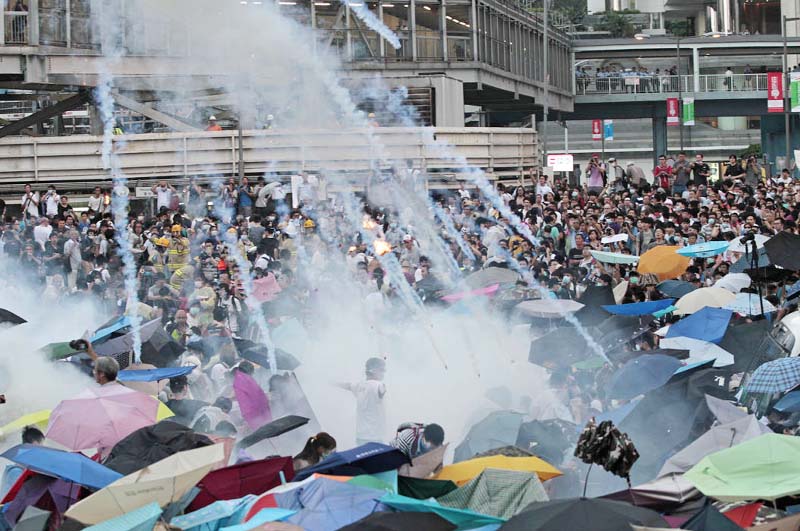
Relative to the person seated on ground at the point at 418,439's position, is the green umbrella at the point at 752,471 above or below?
above

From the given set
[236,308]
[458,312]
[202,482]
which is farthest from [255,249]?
[202,482]

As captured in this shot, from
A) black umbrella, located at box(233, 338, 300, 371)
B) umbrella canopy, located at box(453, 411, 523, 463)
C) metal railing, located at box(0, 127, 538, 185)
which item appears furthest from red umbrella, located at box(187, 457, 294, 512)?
metal railing, located at box(0, 127, 538, 185)

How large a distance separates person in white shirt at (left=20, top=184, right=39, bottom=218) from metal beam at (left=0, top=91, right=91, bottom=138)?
4622 mm

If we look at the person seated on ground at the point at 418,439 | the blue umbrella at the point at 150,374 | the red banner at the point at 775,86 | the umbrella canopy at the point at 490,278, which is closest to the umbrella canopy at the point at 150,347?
the blue umbrella at the point at 150,374

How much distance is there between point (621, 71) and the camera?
4847 centimetres

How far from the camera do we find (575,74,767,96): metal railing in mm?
46406

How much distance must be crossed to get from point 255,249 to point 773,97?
889 inches

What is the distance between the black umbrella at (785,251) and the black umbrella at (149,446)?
21.0 feet

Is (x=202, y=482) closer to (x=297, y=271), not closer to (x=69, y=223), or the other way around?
(x=297, y=271)

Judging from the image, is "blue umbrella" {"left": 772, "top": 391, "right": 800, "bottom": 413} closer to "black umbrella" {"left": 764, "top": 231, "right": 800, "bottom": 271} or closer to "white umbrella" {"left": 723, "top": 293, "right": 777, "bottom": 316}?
"black umbrella" {"left": 764, "top": 231, "right": 800, "bottom": 271}

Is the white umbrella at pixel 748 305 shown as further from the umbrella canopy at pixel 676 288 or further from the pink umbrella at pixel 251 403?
the pink umbrella at pixel 251 403

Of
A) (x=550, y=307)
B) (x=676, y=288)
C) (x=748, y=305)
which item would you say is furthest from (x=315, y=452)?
(x=676, y=288)

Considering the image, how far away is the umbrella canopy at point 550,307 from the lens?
14.6 m

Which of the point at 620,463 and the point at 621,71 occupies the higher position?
the point at 621,71
